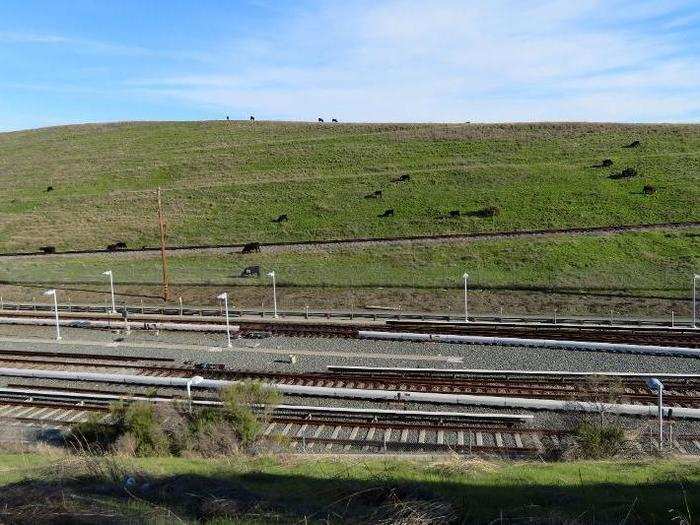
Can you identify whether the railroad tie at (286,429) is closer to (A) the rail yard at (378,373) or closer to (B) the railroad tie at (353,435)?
(A) the rail yard at (378,373)

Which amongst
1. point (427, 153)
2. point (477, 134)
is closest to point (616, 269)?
point (427, 153)

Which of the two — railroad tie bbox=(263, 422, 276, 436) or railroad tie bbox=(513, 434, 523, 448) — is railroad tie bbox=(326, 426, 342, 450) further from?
railroad tie bbox=(513, 434, 523, 448)

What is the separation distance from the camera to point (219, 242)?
42.2 metres

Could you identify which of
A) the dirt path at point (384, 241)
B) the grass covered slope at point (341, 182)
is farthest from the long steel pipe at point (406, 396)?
the grass covered slope at point (341, 182)

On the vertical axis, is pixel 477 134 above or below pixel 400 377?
above

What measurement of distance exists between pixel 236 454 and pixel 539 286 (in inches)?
825

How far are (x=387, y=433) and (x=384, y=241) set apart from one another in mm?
25331

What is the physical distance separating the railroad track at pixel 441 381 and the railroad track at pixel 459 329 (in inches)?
180

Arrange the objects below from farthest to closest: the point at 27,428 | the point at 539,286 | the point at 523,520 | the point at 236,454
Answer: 1. the point at 539,286
2. the point at 27,428
3. the point at 236,454
4. the point at 523,520

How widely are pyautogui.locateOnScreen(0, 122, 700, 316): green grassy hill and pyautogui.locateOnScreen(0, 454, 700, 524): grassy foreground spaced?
1823 centimetres

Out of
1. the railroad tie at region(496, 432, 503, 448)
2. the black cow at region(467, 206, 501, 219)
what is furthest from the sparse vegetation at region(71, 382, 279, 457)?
the black cow at region(467, 206, 501, 219)

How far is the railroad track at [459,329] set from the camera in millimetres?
21281

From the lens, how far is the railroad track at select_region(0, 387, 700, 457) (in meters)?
12.7

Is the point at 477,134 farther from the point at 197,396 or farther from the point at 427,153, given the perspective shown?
the point at 197,396
